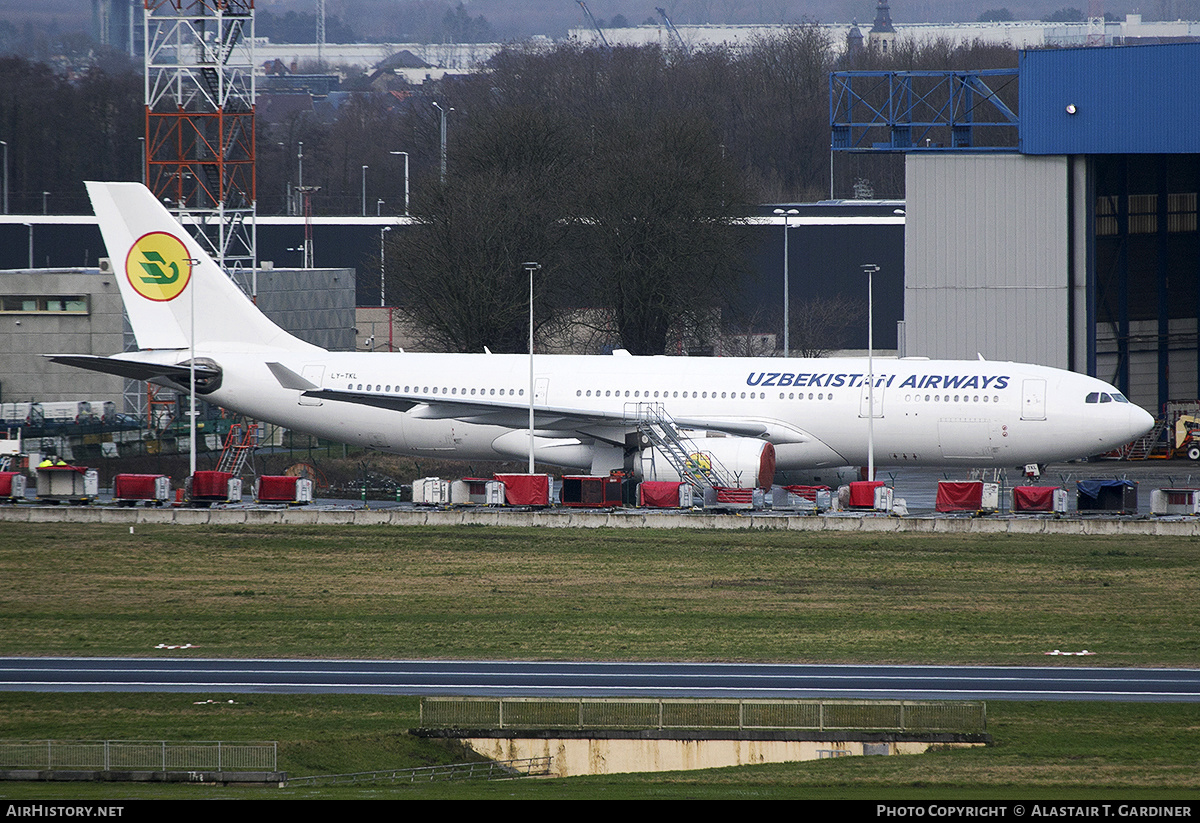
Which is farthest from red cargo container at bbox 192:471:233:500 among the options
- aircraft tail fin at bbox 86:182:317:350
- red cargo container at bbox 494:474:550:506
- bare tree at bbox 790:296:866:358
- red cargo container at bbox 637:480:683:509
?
bare tree at bbox 790:296:866:358

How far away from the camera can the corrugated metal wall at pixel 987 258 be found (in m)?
61.4

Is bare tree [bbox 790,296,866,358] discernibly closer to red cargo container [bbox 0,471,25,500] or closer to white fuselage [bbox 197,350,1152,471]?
white fuselage [bbox 197,350,1152,471]

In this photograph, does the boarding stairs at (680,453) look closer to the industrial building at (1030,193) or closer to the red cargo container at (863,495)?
the red cargo container at (863,495)

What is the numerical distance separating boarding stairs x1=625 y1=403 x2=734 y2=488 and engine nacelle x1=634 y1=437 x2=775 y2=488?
0.03 m

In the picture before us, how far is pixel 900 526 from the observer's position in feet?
150

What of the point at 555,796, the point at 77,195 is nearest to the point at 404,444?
the point at 555,796

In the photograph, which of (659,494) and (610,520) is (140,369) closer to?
(610,520)

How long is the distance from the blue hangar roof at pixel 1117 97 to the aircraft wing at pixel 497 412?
2055 centimetres

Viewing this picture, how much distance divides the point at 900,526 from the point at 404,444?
16.7 m


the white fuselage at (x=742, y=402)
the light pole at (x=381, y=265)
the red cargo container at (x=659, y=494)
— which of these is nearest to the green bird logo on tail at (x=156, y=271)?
the white fuselage at (x=742, y=402)

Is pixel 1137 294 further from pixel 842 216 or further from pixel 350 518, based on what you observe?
pixel 350 518

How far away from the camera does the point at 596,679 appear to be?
28.4 metres

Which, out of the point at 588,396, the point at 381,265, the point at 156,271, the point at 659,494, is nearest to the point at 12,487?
the point at 156,271

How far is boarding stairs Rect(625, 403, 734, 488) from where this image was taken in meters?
47.6
